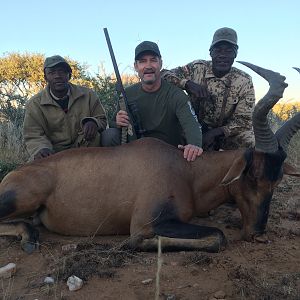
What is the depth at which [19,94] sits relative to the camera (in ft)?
43.0

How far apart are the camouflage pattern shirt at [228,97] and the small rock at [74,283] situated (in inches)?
152

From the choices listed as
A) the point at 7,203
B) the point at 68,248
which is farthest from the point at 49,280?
the point at 7,203

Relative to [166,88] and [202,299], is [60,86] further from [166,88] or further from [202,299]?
[202,299]

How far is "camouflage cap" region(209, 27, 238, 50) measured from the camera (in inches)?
263

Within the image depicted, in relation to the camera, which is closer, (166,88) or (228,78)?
(166,88)

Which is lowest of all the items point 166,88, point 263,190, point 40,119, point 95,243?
point 95,243

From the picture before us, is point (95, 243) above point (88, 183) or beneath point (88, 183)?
beneath

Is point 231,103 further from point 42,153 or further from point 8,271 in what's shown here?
point 8,271

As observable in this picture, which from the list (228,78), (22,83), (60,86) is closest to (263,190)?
(228,78)

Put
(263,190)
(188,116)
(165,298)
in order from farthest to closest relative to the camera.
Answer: (188,116), (263,190), (165,298)

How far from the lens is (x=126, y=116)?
19.2 feet

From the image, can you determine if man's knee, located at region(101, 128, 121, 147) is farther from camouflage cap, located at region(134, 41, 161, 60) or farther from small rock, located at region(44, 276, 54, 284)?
small rock, located at region(44, 276, 54, 284)

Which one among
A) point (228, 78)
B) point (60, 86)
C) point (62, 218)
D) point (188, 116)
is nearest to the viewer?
point (62, 218)

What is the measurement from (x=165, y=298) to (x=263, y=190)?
76.9 inches
